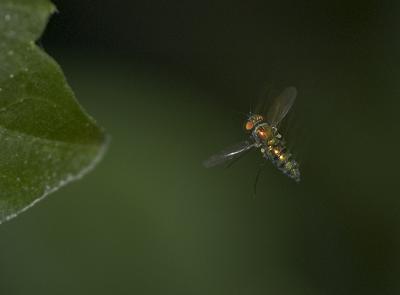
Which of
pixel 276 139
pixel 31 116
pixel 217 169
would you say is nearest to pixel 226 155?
pixel 276 139

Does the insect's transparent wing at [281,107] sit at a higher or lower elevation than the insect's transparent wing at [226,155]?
higher

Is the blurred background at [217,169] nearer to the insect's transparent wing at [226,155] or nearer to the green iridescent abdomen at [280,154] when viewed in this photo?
the green iridescent abdomen at [280,154]

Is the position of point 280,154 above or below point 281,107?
below

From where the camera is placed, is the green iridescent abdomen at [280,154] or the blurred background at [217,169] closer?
the green iridescent abdomen at [280,154]

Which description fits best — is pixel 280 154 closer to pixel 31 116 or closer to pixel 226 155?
pixel 226 155

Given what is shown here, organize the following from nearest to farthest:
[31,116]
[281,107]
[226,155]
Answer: [31,116]
[226,155]
[281,107]

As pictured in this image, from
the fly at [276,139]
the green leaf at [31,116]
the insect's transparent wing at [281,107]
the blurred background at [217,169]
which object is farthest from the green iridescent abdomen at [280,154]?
the green leaf at [31,116]
